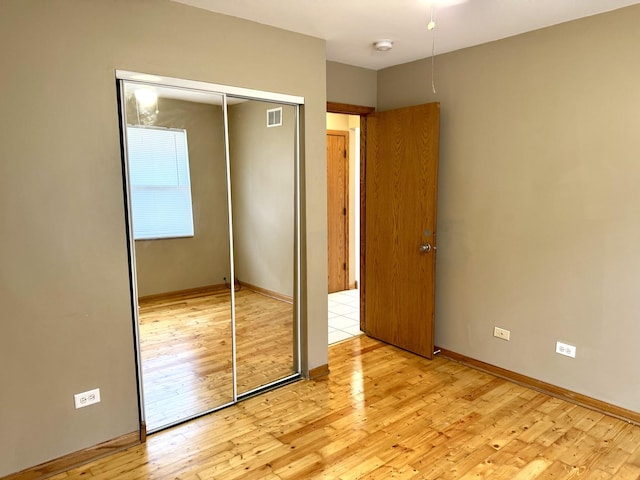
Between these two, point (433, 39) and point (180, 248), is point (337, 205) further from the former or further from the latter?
point (180, 248)

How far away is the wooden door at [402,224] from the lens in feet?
11.9

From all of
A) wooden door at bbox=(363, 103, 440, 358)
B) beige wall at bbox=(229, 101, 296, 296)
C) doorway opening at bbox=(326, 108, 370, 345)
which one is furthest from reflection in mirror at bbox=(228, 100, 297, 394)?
doorway opening at bbox=(326, 108, 370, 345)

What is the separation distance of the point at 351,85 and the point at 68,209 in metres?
2.71

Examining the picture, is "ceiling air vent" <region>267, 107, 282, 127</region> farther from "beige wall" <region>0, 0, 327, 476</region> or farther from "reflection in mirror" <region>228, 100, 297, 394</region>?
"beige wall" <region>0, 0, 327, 476</region>

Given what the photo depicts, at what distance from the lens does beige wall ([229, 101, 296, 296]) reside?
115 inches

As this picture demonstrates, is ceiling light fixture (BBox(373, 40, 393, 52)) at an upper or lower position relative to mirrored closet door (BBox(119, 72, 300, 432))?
upper

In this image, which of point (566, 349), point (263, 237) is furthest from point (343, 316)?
point (566, 349)

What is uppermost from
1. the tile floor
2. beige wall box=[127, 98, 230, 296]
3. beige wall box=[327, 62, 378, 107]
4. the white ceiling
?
the white ceiling

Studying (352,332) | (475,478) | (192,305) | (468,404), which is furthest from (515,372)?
(192,305)

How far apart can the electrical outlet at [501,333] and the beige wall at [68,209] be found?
271 centimetres

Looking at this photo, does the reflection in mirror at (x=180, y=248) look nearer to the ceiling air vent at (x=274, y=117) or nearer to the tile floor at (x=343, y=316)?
the ceiling air vent at (x=274, y=117)

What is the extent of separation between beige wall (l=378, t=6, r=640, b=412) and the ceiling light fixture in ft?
1.89

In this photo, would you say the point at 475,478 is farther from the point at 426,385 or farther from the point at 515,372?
the point at 515,372

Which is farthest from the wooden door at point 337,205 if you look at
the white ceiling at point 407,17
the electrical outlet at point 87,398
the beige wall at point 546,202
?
the electrical outlet at point 87,398
